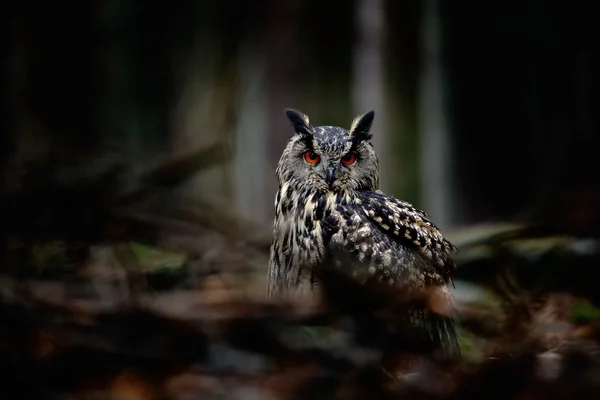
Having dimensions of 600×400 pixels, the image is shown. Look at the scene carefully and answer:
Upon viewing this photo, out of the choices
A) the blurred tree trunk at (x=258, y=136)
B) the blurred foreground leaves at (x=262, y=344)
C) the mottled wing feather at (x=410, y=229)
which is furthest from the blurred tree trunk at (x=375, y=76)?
the blurred foreground leaves at (x=262, y=344)

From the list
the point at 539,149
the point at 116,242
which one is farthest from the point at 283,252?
the point at 539,149

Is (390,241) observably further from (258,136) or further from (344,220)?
(258,136)

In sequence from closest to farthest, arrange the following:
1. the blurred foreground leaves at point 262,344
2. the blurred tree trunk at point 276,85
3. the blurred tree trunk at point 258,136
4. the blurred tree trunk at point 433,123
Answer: the blurred foreground leaves at point 262,344 < the blurred tree trunk at point 433,123 < the blurred tree trunk at point 258,136 < the blurred tree trunk at point 276,85

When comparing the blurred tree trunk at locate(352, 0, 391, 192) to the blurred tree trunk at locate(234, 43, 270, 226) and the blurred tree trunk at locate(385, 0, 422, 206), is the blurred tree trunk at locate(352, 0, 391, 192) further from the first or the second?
the blurred tree trunk at locate(234, 43, 270, 226)

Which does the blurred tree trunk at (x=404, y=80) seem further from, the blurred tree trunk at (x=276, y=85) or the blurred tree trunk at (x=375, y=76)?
the blurred tree trunk at (x=276, y=85)

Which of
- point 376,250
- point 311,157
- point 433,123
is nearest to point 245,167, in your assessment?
point 433,123

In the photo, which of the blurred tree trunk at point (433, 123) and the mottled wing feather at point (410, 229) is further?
the blurred tree trunk at point (433, 123)

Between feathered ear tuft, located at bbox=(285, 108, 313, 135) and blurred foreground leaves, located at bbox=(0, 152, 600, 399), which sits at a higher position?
feathered ear tuft, located at bbox=(285, 108, 313, 135)

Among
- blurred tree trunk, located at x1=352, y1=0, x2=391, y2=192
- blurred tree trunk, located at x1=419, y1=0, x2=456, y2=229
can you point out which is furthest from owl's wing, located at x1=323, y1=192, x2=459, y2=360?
blurred tree trunk, located at x1=419, y1=0, x2=456, y2=229
